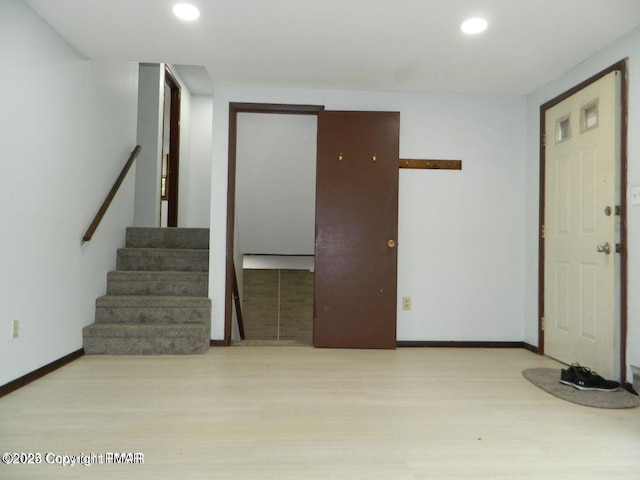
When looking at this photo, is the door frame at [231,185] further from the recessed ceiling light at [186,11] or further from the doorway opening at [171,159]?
the doorway opening at [171,159]

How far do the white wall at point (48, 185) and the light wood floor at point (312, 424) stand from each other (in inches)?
13.6

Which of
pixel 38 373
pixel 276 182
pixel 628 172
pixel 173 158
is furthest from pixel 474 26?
pixel 173 158

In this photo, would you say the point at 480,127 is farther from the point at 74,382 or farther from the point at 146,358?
the point at 74,382

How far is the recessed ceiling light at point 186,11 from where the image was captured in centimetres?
254

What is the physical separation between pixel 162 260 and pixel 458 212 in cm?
280

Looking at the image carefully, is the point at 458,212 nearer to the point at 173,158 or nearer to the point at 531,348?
the point at 531,348

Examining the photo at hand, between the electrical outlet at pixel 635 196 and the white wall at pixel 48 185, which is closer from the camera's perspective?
the white wall at pixel 48 185

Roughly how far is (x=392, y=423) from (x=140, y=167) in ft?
13.9

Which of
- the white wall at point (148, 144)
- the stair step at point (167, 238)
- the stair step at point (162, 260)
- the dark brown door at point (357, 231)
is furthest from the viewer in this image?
the white wall at point (148, 144)

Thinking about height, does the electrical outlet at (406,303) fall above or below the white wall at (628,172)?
below

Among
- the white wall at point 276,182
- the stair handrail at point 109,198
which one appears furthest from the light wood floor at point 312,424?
the white wall at point 276,182

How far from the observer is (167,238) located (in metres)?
4.46

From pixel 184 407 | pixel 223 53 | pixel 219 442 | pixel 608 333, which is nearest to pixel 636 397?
pixel 608 333

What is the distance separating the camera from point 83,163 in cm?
337
